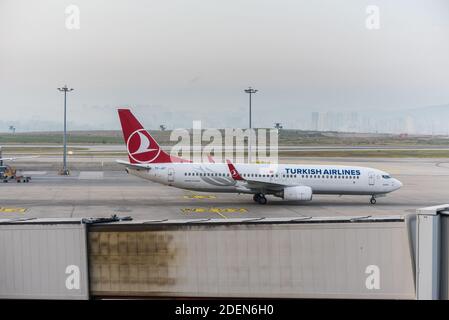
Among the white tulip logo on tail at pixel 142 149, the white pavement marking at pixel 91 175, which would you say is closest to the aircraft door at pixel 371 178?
the white tulip logo on tail at pixel 142 149

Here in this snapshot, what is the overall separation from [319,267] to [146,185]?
48918 millimetres

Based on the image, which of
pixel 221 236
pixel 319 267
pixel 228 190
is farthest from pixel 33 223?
pixel 228 190

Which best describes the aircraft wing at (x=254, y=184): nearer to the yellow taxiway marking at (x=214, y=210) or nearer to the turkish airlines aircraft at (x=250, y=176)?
the turkish airlines aircraft at (x=250, y=176)

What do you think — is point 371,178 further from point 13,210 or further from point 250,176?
point 13,210

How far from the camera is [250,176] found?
49719 millimetres

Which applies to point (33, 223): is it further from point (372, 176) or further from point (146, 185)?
point (146, 185)

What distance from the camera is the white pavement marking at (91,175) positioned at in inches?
2870

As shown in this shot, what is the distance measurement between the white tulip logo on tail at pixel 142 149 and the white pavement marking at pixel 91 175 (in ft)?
73.4

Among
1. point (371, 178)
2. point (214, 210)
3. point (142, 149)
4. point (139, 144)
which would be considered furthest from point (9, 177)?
point (371, 178)

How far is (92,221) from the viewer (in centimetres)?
1848

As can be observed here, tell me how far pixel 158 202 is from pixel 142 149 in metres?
4.84

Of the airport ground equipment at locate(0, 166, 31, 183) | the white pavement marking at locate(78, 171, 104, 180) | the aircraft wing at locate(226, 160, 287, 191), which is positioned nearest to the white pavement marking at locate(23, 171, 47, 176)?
the white pavement marking at locate(78, 171, 104, 180)

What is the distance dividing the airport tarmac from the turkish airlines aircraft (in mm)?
1218

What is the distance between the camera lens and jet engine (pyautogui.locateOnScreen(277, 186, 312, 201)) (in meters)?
48.8
